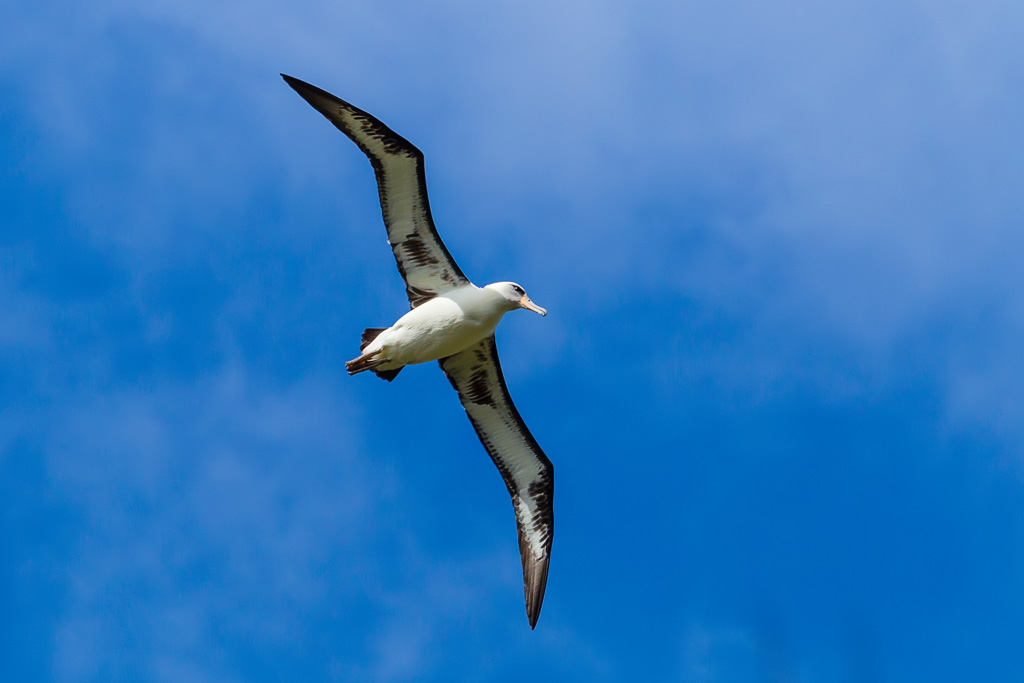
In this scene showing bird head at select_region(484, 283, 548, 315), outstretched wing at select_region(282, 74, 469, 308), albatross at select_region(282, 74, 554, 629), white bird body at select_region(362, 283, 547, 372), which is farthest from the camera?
bird head at select_region(484, 283, 548, 315)

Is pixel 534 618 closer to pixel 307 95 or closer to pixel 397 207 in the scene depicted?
pixel 397 207

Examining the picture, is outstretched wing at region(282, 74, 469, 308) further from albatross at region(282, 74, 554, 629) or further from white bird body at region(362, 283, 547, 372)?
white bird body at region(362, 283, 547, 372)

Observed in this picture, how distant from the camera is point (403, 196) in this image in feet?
60.2

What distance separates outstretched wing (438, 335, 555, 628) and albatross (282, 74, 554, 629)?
0.02 metres

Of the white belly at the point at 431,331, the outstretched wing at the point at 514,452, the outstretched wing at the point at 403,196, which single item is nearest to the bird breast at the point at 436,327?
the white belly at the point at 431,331

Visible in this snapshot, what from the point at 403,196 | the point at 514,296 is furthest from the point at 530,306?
the point at 403,196

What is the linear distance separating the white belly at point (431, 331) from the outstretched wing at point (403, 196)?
0.63 m

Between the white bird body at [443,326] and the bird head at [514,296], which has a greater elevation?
the bird head at [514,296]

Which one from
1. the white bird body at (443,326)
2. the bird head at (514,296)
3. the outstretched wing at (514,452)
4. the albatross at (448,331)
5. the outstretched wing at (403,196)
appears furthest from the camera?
the outstretched wing at (514,452)

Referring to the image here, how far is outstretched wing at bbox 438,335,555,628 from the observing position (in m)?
19.7

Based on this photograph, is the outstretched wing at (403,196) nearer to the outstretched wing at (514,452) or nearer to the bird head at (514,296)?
the bird head at (514,296)

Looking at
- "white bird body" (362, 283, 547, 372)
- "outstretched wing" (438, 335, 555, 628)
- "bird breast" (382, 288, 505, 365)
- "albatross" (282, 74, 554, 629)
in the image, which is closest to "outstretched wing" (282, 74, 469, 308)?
"albatross" (282, 74, 554, 629)

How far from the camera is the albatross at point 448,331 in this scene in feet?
59.2

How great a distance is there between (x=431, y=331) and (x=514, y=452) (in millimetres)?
3706
